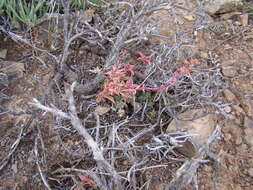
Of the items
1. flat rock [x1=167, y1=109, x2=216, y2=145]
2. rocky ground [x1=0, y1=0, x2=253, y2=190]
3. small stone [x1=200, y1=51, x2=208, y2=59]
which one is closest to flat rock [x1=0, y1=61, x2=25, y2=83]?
rocky ground [x1=0, y1=0, x2=253, y2=190]

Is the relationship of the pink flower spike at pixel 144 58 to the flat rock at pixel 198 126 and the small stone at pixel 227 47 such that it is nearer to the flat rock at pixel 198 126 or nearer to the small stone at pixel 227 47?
the flat rock at pixel 198 126

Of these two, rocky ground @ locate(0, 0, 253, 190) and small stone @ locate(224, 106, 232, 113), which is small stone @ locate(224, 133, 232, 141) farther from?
small stone @ locate(224, 106, 232, 113)

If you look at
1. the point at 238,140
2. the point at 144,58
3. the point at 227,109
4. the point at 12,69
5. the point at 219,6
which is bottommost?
the point at 238,140

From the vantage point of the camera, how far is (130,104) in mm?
1719

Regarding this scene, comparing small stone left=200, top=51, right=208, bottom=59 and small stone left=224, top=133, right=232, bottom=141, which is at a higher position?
small stone left=200, top=51, right=208, bottom=59

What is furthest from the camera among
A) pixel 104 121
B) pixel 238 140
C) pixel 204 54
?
pixel 204 54

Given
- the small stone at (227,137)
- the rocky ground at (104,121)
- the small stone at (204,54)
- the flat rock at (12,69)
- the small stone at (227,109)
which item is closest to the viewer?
the rocky ground at (104,121)

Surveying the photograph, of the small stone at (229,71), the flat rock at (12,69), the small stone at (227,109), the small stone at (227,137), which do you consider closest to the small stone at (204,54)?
the small stone at (229,71)

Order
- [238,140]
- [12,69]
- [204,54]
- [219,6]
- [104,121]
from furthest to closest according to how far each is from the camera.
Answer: [219,6] → [204,54] → [12,69] → [104,121] → [238,140]

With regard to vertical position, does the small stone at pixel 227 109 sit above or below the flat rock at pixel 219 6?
below

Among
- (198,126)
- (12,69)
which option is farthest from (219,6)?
(12,69)

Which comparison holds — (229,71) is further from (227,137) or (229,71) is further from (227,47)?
(227,137)

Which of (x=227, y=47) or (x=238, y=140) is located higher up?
(x=227, y=47)

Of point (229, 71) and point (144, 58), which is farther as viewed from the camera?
point (229, 71)
